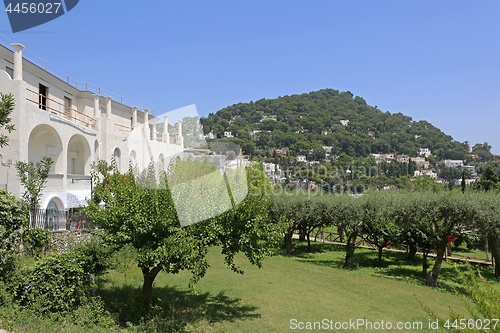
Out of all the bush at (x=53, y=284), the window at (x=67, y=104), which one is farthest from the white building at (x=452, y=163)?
the bush at (x=53, y=284)

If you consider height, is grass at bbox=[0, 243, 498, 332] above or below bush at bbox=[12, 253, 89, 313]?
below

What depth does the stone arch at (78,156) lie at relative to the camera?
2370cm

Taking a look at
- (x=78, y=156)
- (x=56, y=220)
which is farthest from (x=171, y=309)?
(x=78, y=156)

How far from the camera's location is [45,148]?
67.9ft

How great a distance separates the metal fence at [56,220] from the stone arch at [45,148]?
5.45m

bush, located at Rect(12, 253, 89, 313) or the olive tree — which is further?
the olive tree

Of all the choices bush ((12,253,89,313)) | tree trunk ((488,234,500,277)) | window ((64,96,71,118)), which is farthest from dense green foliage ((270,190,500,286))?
window ((64,96,71,118))

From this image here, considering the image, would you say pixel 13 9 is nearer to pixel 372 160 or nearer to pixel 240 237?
pixel 240 237

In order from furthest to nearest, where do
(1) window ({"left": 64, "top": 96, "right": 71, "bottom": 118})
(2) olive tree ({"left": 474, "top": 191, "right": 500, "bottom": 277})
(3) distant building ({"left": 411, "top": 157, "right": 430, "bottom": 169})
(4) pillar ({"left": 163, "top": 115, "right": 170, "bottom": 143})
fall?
(3) distant building ({"left": 411, "top": 157, "right": 430, "bottom": 169}) < (4) pillar ({"left": 163, "top": 115, "right": 170, "bottom": 143}) < (1) window ({"left": 64, "top": 96, "right": 71, "bottom": 118}) < (2) olive tree ({"left": 474, "top": 191, "right": 500, "bottom": 277})

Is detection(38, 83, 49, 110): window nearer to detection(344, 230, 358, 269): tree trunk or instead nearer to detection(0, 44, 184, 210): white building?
detection(0, 44, 184, 210): white building

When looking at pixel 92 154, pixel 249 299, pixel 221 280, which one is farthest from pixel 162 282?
pixel 92 154

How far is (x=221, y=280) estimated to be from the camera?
55.2 feet

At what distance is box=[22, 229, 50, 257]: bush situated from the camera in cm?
1229

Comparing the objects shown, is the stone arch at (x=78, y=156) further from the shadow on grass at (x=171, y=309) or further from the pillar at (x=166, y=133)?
the shadow on grass at (x=171, y=309)
